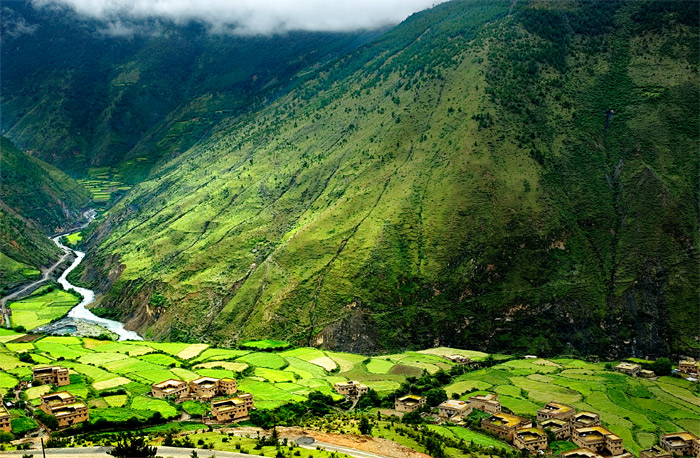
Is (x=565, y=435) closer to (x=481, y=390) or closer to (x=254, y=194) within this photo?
(x=481, y=390)

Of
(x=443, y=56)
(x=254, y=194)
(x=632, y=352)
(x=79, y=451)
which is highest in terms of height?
(x=443, y=56)

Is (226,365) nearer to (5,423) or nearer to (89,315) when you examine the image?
(5,423)

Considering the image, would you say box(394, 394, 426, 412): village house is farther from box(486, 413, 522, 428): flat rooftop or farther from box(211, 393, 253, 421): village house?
box(211, 393, 253, 421): village house

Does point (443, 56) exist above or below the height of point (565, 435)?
above

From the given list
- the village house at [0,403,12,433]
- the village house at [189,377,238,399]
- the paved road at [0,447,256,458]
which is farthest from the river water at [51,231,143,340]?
the paved road at [0,447,256,458]

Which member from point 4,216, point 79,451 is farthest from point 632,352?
point 4,216

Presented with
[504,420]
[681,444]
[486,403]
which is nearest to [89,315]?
[486,403]

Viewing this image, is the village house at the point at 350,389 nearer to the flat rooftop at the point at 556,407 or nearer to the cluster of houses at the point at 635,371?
the flat rooftop at the point at 556,407
